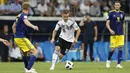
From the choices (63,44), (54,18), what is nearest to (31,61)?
(63,44)

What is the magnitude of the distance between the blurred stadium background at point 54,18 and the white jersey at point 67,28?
10.5 metres

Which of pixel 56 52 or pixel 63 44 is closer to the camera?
pixel 56 52

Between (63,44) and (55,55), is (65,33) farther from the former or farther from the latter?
(55,55)

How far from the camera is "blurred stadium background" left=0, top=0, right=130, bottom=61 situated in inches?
1169

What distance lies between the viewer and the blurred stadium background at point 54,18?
29.7 metres

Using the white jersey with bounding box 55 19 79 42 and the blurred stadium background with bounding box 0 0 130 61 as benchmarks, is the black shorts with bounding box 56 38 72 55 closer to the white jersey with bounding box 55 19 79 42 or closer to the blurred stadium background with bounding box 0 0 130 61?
the white jersey with bounding box 55 19 79 42

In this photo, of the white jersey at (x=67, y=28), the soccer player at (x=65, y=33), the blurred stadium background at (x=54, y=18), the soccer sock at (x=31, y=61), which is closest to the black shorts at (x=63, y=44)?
the soccer player at (x=65, y=33)

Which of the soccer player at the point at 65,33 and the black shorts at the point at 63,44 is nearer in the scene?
the soccer player at the point at 65,33

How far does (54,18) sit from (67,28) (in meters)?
11.1

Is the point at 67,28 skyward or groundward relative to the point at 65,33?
skyward

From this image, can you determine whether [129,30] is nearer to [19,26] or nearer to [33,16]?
[33,16]

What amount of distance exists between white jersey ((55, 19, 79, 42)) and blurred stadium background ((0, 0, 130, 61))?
10.5 m

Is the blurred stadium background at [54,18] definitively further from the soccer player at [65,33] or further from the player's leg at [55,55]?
the player's leg at [55,55]

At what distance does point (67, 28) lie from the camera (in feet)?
62.5
